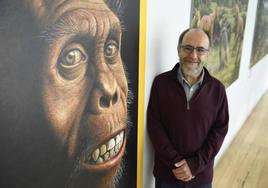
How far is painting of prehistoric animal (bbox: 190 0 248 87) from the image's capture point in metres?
2.15

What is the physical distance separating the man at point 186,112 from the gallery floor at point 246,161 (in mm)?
1368

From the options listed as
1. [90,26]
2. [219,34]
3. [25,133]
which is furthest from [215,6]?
[25,133]

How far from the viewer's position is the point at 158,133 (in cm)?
165

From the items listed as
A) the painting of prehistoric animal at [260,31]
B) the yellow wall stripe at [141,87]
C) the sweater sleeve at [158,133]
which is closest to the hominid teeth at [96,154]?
the yellow wall stripe at [141,87]

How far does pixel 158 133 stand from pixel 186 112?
0.68 feet

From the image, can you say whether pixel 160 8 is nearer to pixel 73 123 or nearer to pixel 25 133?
pixel 73 123

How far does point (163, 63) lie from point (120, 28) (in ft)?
1.91

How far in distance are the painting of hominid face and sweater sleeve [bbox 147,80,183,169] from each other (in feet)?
0.78

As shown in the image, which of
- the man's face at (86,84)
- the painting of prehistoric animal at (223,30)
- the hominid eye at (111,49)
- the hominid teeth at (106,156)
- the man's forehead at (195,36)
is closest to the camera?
the man's face at (86,84)

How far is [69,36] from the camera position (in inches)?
38.5

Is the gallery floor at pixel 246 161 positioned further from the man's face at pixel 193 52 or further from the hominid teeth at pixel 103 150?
the hominid teeth at pixel 103 150

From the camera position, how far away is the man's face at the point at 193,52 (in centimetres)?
160

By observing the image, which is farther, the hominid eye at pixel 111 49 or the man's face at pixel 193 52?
the man's face at pixel 193 52

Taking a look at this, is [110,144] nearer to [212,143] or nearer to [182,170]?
[182,170]
